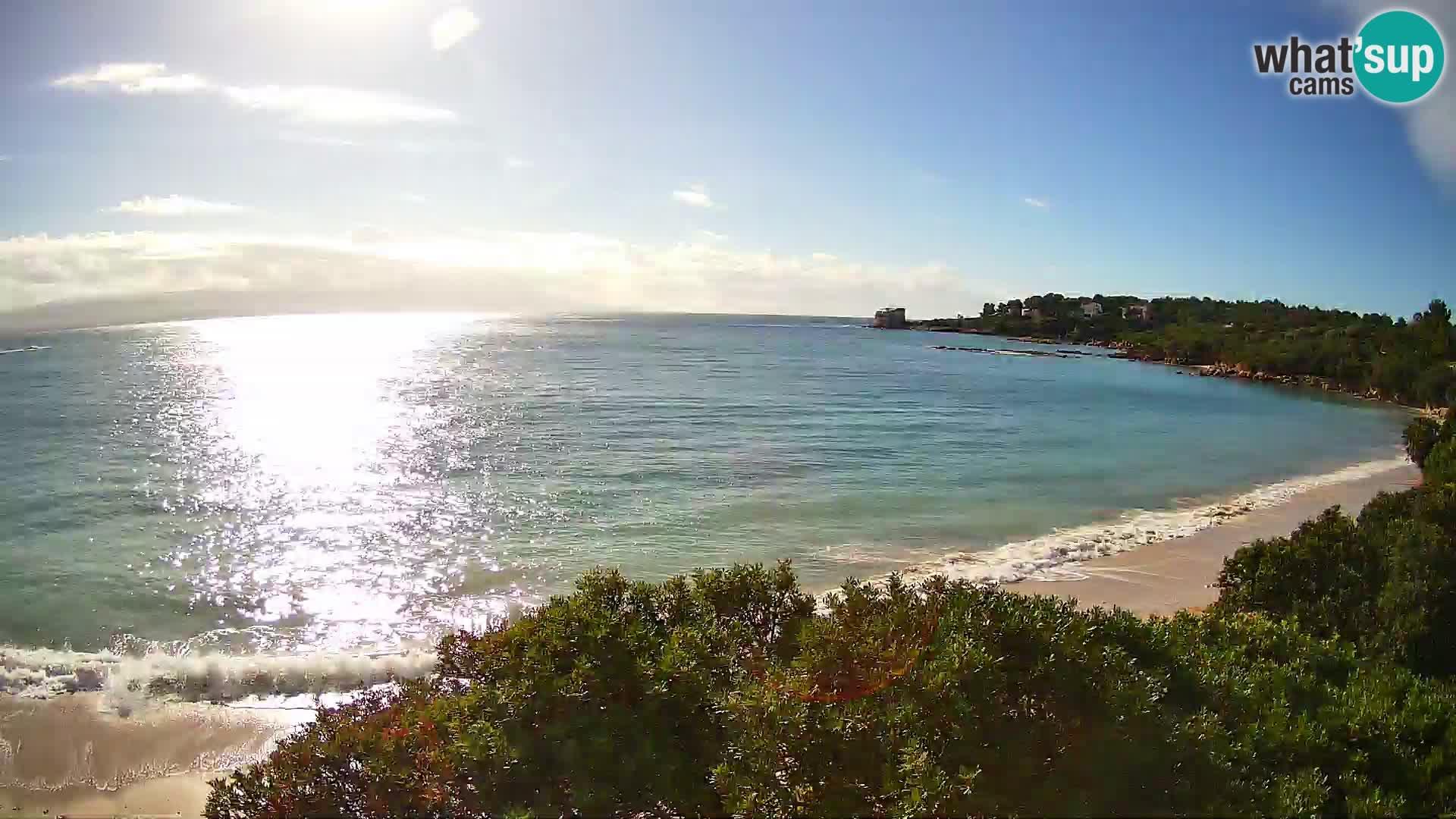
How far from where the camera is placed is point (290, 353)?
109250mm

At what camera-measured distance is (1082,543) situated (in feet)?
62.5

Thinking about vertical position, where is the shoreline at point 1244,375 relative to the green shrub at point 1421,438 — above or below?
above

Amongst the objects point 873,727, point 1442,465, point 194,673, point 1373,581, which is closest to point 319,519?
point 194,673

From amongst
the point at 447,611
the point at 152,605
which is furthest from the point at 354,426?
the point at 447,611

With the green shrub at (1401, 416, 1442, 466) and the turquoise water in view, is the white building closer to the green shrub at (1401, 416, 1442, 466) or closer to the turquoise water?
the turquoise water

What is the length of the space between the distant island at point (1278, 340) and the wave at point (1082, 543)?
41.6m

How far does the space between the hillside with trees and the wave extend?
135ft

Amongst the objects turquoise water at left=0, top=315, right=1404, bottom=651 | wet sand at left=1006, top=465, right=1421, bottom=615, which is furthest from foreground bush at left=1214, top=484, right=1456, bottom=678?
turquoise water at left=0, top=315, right=1404, bottom=651

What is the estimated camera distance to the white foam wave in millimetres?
11352

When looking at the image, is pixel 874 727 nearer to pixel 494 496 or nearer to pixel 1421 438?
pixel 494 496

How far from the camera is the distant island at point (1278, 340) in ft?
189

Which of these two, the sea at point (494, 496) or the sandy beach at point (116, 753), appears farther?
the sea at point (494, 496)

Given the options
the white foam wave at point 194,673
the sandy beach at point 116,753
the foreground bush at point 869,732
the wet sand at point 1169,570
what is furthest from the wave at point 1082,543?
the white foam wave at point 194,673

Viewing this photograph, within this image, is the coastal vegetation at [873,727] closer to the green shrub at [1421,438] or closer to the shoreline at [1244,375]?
the green shrub at [1421,438]
